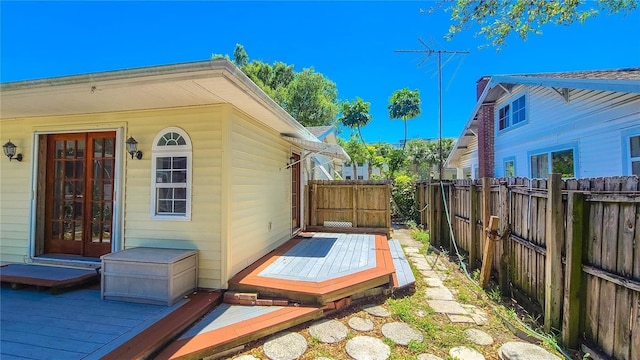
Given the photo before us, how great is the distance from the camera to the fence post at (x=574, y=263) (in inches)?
99.5

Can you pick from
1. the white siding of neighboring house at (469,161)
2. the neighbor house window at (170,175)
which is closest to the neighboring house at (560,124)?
the white siding of neighboring house at (469,161)

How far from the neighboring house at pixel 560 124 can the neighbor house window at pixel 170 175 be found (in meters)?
7.08

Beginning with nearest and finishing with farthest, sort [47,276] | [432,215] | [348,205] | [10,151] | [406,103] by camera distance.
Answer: [47,276] < [10,151] < [432,215] < [348,205] < [406,103]

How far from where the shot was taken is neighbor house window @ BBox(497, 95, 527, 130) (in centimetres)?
888

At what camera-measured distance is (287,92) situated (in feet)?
72.0

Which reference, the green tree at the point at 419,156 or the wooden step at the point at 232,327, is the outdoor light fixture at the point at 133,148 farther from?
the green tree at the point at 419,156

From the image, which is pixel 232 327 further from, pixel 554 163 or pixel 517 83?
pixel 517 83

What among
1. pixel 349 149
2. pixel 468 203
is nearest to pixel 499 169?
pixel 468 203

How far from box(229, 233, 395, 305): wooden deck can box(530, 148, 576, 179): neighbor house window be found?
5.21 meters

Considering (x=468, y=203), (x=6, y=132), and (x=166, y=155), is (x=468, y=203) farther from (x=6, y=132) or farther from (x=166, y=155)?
(x=6, y=132)

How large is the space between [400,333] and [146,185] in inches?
152

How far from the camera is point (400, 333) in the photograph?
10.0 feet

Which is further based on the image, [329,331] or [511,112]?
[511,112]

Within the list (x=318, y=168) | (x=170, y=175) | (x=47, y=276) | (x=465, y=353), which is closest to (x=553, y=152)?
(x=318, y=168)
